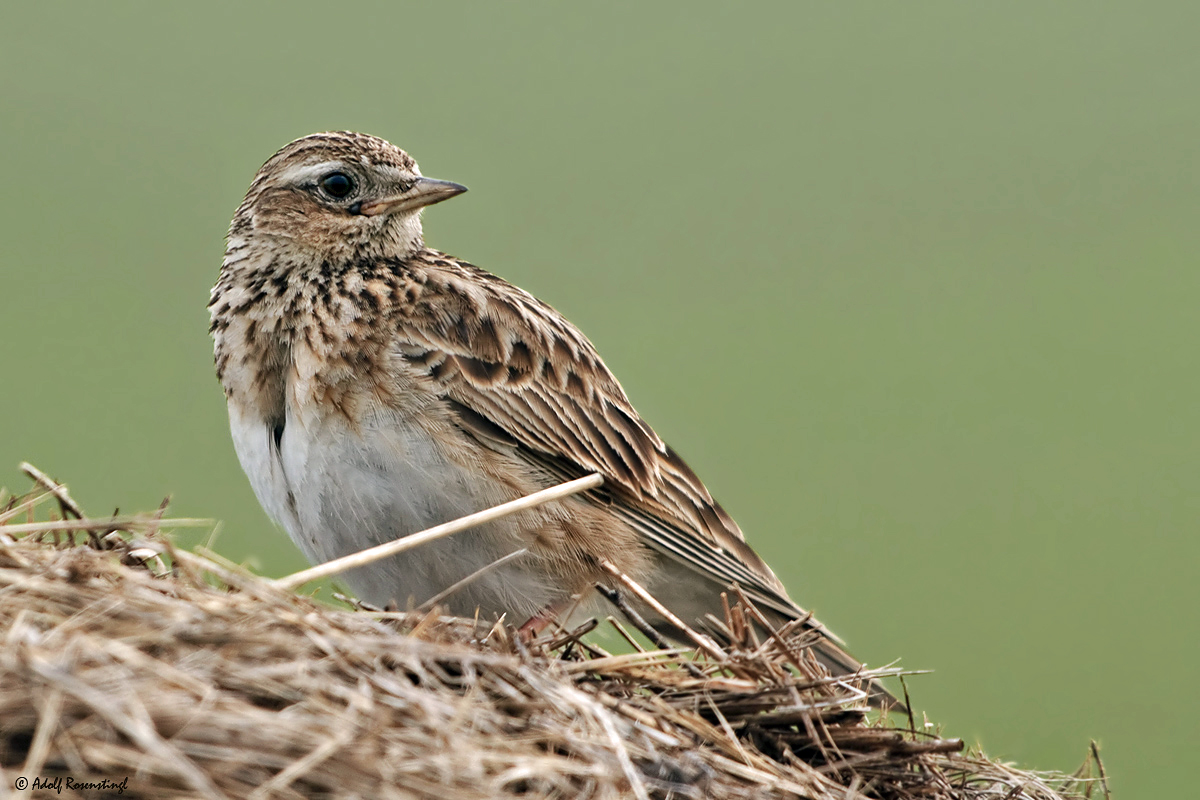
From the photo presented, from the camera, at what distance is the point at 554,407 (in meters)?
5.34

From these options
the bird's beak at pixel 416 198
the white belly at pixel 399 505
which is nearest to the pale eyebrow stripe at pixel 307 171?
the bird's beak at pixel 416 198

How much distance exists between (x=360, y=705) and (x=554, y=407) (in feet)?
8.49

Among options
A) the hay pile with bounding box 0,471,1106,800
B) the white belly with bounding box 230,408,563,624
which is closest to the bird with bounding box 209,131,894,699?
the white belly with bounding box 230,408,563,624

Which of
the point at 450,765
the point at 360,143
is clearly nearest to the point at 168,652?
the point at 450,765

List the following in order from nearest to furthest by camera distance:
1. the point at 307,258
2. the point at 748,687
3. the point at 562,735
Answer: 1. the point at 562,735
2. the point at 748,687
3. the point at 307,258

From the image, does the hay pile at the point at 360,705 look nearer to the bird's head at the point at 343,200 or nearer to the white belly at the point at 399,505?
the white belly at the point at 399,505

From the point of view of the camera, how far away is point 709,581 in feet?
17.5

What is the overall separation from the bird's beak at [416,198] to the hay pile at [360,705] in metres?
1.99

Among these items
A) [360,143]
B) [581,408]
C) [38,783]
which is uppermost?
[360,143]

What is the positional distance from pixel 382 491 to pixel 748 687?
1.67 m

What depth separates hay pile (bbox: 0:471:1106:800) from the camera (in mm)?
2654

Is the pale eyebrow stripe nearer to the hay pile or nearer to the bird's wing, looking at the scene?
the bird's wing

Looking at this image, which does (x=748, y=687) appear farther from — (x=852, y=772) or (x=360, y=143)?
(x=360, y=143)

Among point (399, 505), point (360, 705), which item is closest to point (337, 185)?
point (399, 505)
